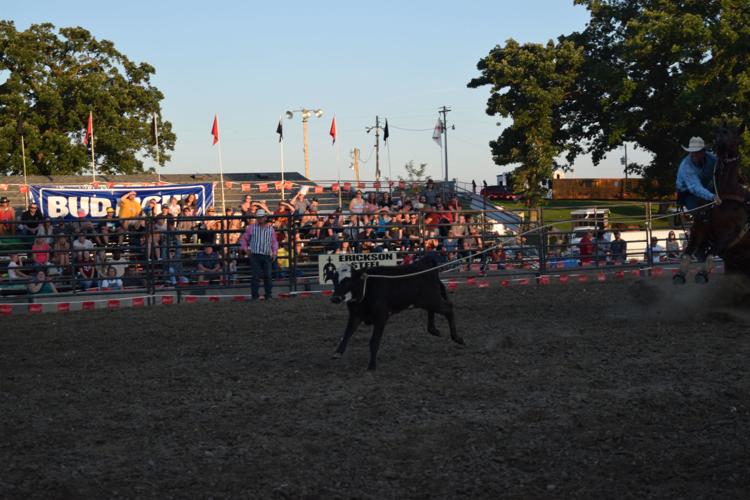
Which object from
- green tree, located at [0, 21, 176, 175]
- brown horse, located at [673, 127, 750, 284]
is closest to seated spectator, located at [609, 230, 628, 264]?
brown horse, located at [673, 127, 750, 284]

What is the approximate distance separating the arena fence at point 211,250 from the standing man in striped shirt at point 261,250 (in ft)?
2.24

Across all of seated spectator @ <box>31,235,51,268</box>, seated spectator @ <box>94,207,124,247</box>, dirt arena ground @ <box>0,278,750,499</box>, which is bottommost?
dirt arena ground @ <box>0,278,750,499</box>

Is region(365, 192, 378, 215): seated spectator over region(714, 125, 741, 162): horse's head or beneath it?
beneath

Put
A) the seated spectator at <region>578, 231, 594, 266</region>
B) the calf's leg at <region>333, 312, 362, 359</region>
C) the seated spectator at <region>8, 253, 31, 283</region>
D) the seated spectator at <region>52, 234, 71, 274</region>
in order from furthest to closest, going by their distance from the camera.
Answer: the seated spectator at <region>578, 231, 594, 266</region>, the seated spectator at <region>52, 234, 71, 274</region>, the seated spectator at <region>8, 253, 31, 283</region>, the calf's leg at <region>333, 312, 362, 359</region>

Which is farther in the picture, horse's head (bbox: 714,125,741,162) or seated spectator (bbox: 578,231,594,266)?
seated spectator (bbox: 578,231,594,266)

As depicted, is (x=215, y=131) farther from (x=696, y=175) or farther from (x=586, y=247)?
(x=696, y=175)

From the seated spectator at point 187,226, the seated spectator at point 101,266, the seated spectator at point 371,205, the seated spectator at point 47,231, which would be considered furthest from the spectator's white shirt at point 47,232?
the seated spectator at point 371,205

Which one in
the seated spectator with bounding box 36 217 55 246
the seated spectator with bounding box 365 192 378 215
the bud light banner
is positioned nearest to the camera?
the seated spectator with bounding box 36 217 55 246

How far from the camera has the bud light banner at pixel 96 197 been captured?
21.5 meters

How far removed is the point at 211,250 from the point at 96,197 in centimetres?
598

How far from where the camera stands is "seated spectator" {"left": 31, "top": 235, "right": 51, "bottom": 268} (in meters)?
16.1

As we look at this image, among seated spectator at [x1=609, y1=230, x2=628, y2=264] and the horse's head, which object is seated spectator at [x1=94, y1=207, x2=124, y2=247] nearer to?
the horse's head

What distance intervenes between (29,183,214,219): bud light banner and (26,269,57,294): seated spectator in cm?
506

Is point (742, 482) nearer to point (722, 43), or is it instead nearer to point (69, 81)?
point (722, 43)
